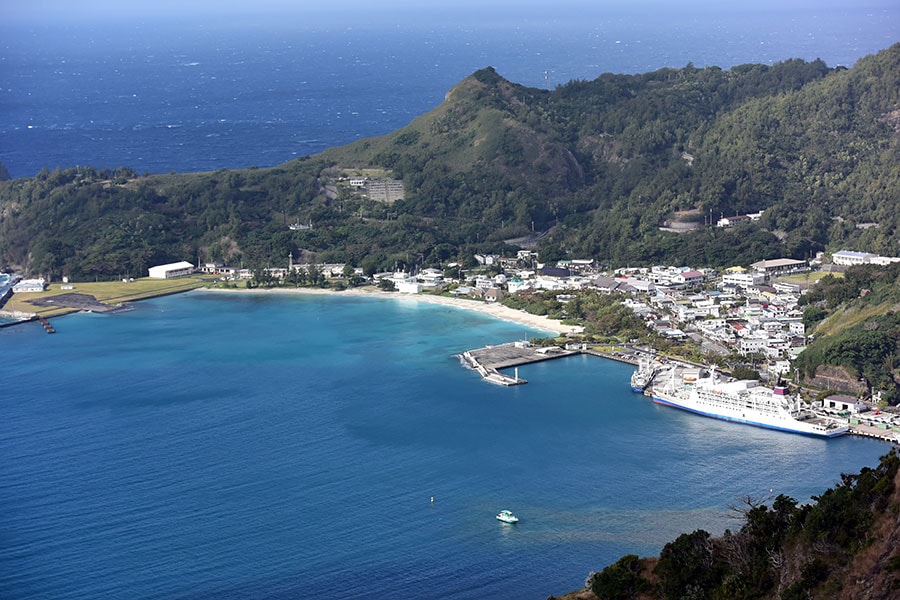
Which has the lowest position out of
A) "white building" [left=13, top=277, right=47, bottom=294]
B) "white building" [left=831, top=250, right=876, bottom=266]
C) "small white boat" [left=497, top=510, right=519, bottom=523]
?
"small white boat" [left=497, top=510, right=519, bottom=523]

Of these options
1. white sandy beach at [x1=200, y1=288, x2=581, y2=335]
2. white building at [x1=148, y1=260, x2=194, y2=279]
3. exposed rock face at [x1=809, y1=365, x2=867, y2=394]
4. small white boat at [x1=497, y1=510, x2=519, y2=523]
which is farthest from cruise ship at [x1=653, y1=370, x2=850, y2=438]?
white building at [x1=148, y1=260, x2=194, y2=279]

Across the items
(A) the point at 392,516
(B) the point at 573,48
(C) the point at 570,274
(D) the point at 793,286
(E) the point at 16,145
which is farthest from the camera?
(B) the point at 573,48

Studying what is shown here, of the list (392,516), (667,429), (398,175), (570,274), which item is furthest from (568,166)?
(392,516)

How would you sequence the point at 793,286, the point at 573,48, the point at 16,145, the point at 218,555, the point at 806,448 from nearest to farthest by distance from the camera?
the point at 218,555 < the point at 806,448 < the point at 793,286 < the point at 16,145 < the point at 573,48

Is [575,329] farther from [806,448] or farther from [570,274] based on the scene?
[806,448]

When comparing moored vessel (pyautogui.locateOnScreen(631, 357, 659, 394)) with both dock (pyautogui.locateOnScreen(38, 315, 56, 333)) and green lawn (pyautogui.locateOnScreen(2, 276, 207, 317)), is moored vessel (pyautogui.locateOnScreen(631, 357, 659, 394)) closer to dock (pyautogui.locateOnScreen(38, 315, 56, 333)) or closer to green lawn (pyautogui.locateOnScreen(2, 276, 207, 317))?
dock (pyautogui.locateOnScreen(38, 315, 56, 333))

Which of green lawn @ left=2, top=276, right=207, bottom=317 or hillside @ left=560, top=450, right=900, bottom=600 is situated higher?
green lawn @ left=2, top=276, right=207, bottom=317

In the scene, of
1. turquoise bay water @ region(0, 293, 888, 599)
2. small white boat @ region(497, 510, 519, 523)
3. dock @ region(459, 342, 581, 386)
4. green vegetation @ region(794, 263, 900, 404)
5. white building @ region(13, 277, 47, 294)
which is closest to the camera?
turquoise bay water @ region(0, 293, 888, 599)
